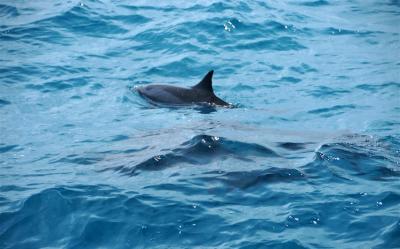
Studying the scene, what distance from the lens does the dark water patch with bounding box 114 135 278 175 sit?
8.53m

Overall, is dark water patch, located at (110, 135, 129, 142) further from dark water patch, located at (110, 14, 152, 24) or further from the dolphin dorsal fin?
dark water patch, located at (110, 14, 152, 24)

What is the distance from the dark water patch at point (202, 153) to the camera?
853 centimetres

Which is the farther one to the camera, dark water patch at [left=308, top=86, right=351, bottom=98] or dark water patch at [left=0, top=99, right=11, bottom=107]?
dark water patch at [left=308, top=86, right=351, bottom=98]

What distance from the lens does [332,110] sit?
12.4m

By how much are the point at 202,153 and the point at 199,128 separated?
136cm

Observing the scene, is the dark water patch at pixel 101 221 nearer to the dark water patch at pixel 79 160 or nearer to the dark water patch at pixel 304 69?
the dark water patch at pixel 79 160

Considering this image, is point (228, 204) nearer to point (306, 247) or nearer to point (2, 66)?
point (306, 247)

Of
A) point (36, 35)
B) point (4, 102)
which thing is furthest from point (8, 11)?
point (4, 102)

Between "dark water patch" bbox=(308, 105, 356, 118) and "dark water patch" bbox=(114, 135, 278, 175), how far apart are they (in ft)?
10.7

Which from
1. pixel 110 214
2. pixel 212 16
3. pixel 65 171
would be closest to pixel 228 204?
pixel 110 214

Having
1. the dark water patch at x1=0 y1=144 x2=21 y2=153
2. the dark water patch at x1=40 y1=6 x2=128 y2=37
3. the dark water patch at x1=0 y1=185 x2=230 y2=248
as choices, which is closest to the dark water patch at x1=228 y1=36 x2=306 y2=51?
the dark water patch at x1=40 y1=6 x2=128 y2=37

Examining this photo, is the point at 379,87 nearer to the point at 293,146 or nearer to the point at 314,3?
the point at 293,146

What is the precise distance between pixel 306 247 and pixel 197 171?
2.36 metres

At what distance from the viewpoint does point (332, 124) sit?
37.5 ft
